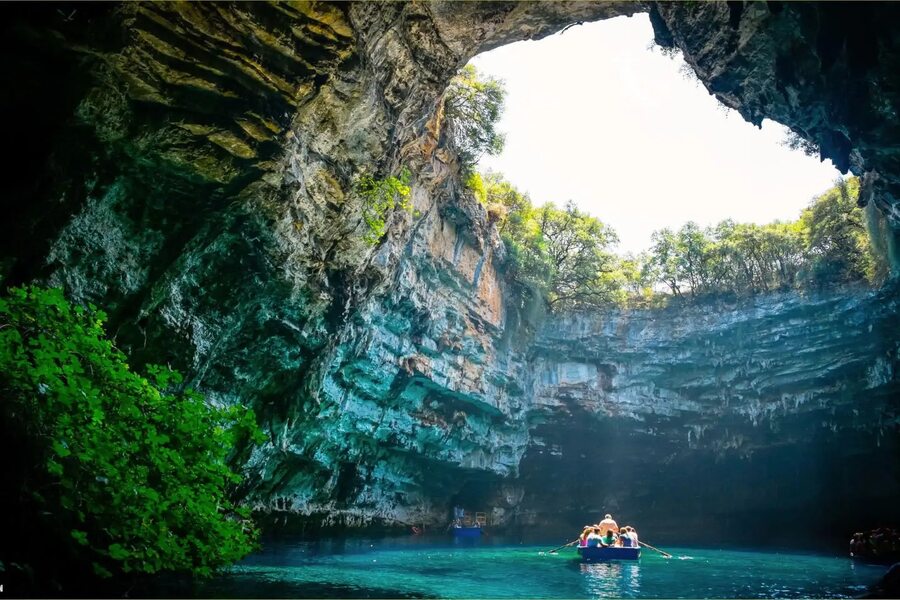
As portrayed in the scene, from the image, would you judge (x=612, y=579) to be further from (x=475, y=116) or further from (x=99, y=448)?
(x=475, y=116)

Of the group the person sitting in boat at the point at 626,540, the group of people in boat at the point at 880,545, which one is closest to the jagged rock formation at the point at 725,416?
the group of people in boat at the point at 880,545

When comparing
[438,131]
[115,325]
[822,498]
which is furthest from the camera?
[822,498]

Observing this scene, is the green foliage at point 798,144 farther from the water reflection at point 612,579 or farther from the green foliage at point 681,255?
the water reflection at point 612,579

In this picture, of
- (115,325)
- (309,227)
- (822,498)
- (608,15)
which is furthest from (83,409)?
(822,498)

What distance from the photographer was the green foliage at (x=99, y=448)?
571cm

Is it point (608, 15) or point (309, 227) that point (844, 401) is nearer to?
point (608, 15)

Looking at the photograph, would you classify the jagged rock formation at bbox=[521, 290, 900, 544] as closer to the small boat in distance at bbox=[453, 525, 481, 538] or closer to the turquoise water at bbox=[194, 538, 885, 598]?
the small boat in distance at bbox=[453, 525, 481, 538]

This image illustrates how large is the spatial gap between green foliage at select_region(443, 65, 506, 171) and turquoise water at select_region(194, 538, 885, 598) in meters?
15.5

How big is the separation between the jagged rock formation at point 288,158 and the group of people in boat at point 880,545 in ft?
25.1

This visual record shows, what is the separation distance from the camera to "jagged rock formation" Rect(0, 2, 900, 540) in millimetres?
9039

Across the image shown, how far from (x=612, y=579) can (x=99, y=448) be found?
13524mm

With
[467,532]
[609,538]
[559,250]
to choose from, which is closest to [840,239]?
[559,250]

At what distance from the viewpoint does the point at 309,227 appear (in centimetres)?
1284

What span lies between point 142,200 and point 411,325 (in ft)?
44.8
